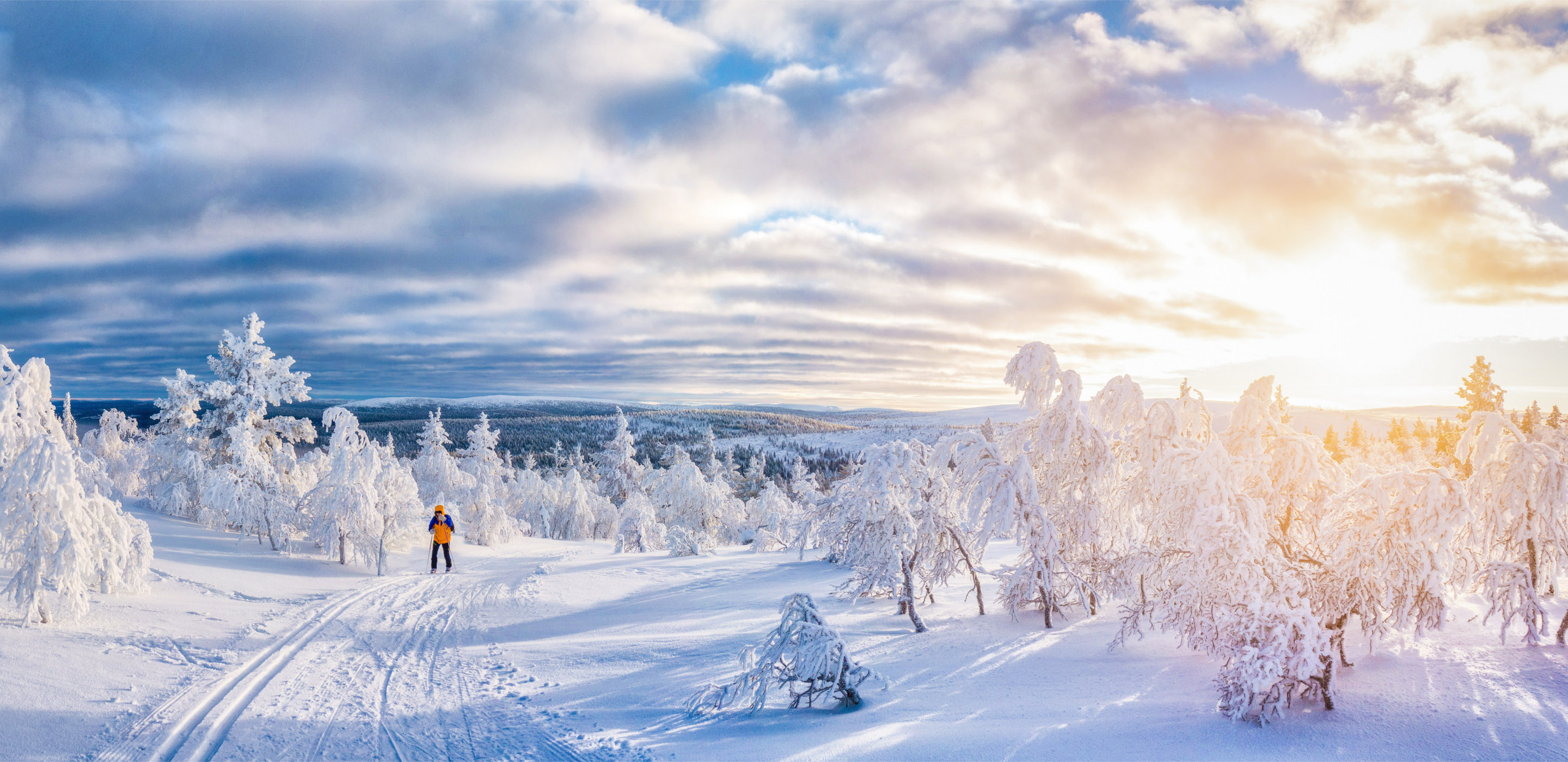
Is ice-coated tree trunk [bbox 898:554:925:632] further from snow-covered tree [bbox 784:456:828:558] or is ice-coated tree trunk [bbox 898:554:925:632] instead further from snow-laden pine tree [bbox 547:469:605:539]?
snow-laden pine tree [bbox 547:469:605:539]

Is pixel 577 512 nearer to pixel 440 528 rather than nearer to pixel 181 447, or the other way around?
pixel 181 447

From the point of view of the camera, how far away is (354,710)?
8.02 meters

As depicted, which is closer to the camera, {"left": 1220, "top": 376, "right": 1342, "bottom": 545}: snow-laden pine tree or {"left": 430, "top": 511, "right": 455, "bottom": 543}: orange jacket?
{"left": 1220, "top": 376, "right": 1342, "bottom": 545}: snow-laden pine tree

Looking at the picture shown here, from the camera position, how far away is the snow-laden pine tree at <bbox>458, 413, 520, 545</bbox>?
38.0m

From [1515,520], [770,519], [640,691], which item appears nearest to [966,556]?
[640,691]

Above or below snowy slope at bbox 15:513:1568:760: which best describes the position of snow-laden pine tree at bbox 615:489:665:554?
below

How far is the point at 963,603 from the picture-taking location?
15414mm

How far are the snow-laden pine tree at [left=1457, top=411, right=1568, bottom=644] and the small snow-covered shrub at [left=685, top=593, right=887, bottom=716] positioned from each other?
897 centimetres

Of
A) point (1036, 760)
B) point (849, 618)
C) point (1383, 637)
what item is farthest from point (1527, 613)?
point (849, 618)

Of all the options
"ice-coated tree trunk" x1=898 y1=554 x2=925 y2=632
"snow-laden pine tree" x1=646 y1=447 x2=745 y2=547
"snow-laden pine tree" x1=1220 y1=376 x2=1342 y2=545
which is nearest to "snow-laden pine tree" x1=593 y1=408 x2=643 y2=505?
"snow-laden pine tree" x1=646 y1=447 x2=745 y2=547

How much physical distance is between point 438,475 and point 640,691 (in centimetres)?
4043

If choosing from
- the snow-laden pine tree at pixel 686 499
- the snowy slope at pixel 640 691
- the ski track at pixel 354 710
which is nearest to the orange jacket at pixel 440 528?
the snowy slope at pixel 640 691

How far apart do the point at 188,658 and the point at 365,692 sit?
3255mm

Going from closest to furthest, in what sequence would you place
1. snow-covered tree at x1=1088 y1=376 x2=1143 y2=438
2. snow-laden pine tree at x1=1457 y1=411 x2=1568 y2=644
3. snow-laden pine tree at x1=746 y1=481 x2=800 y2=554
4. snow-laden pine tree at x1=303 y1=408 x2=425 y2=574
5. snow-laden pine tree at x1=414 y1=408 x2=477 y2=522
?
1. snow-laden pine tree at x1=1457 y1=411 x2=1568 y2=644
2. snow-covered tree at x1=1088 y1=376 x2=1143 y2=438
3. snow-laden pine tree at x1=303 y1=408 x2=425 y2=574
4. snow-laden pine tree at x1=746 y1=481 x2=800 y2=554
5. snow-laden pine tree at x1=414 y1=408 x2=477 y2=522
